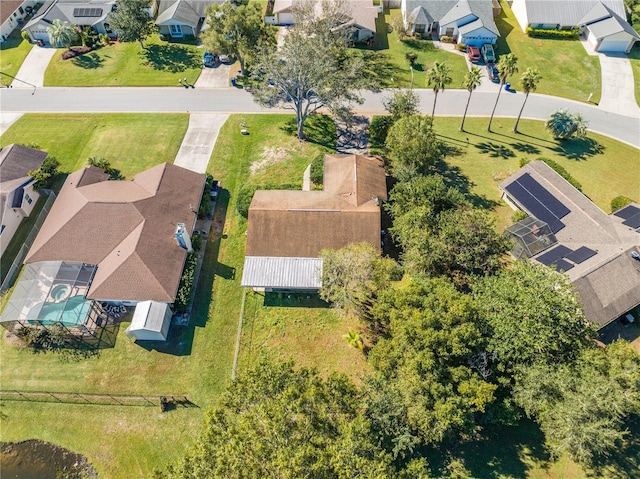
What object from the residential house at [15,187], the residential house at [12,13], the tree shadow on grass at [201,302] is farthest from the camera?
the residential house at [12,13]

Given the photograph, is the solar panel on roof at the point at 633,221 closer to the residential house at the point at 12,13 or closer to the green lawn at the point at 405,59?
the green lawn at the point at 405,59

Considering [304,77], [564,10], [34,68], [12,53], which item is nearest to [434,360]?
[304,77]

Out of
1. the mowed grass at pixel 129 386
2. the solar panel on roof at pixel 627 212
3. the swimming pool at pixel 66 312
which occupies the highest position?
the solar panel on roof at pixel 627 212

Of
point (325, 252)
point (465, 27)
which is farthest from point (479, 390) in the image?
point (465, 27)

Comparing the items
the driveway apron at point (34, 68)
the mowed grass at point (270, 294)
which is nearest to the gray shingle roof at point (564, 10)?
the mowed grass at point (270, 294)

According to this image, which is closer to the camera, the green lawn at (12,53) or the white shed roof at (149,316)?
the white shed roof at (149,316)

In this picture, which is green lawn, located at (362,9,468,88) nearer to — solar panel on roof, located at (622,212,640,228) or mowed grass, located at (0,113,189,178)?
solar panel on roof, located at (622,212,640,228)

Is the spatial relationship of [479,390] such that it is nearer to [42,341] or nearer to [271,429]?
[271,429]

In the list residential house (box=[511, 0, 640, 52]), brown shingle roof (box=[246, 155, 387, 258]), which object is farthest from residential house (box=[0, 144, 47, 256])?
residential house (box=[511, 0, 640, 52])
